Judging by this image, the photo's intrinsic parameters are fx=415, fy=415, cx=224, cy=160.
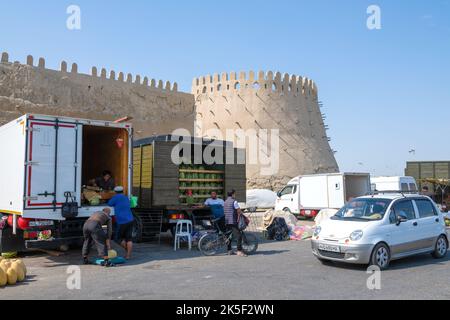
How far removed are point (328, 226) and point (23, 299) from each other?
5753 mm

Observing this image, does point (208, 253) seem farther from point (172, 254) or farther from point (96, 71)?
point (96, 71)

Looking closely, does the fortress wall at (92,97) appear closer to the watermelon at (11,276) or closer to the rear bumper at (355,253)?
the watermelon at (11,276)

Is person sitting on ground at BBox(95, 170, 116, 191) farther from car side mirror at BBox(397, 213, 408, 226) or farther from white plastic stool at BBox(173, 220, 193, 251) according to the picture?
car side mirror at BBox(397, 213, 408, 226)

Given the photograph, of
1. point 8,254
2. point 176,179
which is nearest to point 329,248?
point 176,179

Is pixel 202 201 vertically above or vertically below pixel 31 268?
above

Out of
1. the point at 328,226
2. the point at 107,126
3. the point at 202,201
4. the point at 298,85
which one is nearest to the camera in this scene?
the point at 328,226

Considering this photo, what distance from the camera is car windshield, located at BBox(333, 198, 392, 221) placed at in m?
8.59

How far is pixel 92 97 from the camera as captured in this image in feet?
79.3

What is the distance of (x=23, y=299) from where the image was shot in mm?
6070

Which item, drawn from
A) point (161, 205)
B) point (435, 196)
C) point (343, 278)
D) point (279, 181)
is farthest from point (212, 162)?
point (279, 181)

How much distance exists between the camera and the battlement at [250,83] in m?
39.8

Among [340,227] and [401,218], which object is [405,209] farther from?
[340,227]

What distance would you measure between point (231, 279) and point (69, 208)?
3.99 m

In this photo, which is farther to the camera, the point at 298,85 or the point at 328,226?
the point at 298,85
